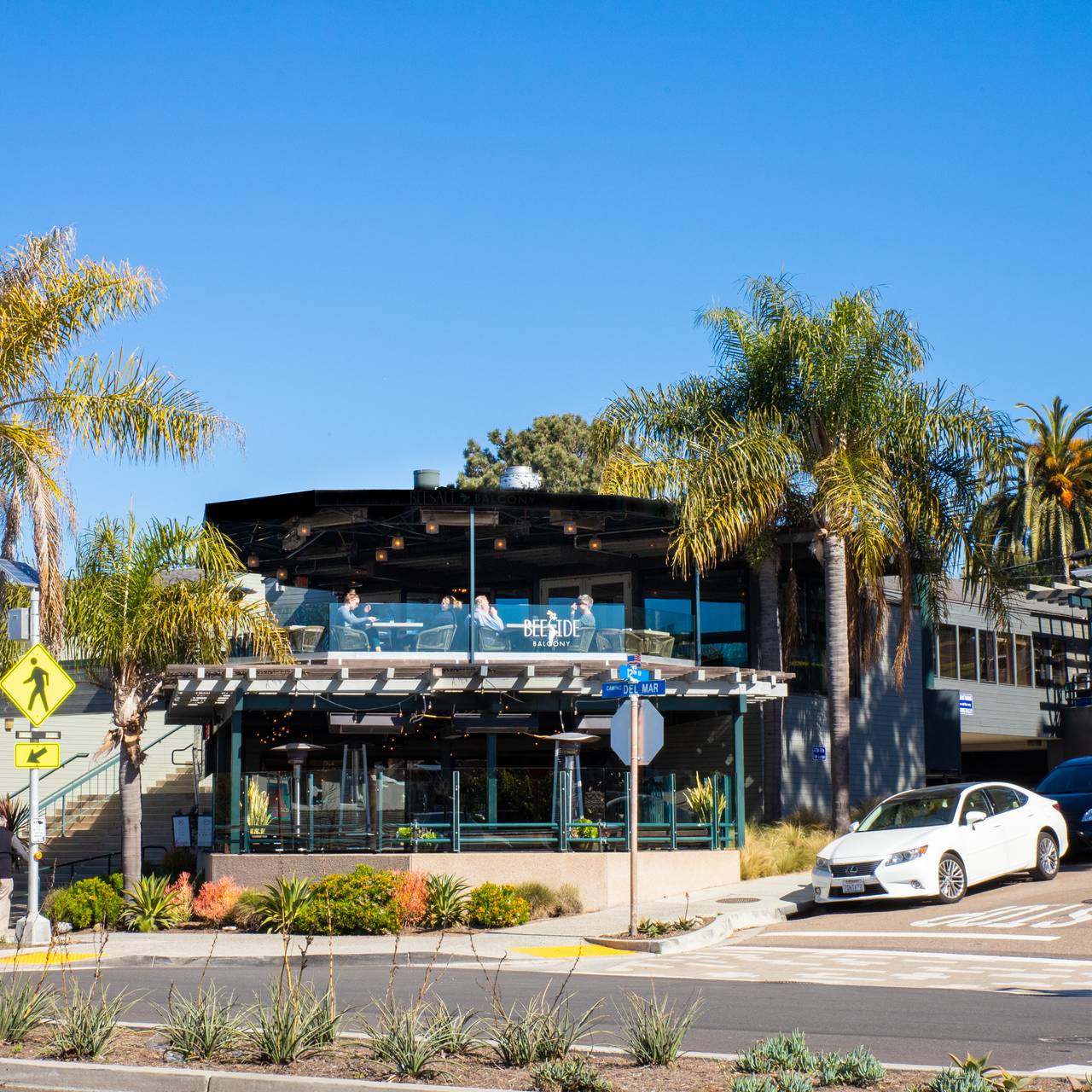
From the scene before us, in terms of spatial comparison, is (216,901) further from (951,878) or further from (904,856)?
(951,878)

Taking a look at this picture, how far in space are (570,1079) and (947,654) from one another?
32173 mm

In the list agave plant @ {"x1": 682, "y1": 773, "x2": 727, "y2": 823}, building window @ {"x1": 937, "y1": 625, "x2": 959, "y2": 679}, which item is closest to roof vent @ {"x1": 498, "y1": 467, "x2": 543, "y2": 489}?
agave plant @ {"x1": 682, "y1": 773, "x2": 727, "y2": 823}

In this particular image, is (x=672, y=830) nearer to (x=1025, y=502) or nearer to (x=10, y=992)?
(x=10, y=992)

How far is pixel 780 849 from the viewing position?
25328 mm

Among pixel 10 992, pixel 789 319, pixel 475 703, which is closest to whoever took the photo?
pixel 10 992

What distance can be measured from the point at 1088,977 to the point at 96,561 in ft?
50.9

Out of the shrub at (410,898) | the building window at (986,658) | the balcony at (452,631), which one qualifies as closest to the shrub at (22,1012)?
the shrub at (410,898)

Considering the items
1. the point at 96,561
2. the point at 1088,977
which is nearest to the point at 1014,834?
the point at 1088,977

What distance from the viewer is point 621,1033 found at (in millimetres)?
10094

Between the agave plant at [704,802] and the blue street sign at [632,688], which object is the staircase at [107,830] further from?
the blue street sign at [632,688]

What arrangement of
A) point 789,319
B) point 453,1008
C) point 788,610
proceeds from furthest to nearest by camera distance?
point 788,610, point 789,319, point 453,1008

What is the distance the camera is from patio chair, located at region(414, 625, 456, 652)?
958 inches

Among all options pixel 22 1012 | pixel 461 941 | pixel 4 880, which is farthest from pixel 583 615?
pixel 22 1012

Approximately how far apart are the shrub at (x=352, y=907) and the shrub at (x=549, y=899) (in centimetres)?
206
